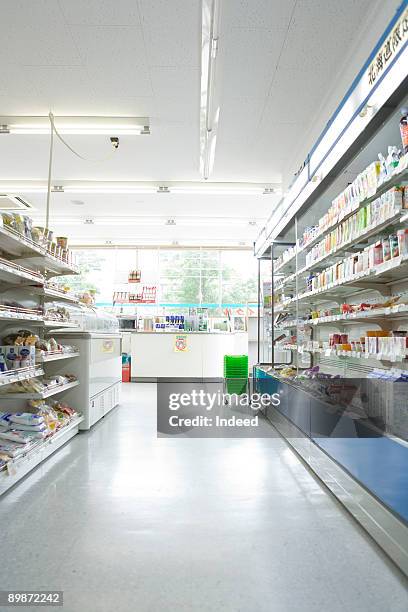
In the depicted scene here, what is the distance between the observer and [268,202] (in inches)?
369

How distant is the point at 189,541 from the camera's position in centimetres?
227

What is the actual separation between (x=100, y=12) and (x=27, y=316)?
283cm

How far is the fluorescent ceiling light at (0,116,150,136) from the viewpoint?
5.81 m

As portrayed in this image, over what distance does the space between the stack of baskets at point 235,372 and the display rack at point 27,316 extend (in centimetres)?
296

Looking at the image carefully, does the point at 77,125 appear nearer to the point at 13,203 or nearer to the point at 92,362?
the point at 92,362

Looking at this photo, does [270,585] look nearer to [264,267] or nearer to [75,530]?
[75,530]

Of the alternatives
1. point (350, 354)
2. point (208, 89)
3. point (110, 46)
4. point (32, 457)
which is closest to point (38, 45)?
point (110, 46)

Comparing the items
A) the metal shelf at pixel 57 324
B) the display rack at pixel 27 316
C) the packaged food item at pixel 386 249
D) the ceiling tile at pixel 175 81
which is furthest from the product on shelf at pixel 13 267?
the ceiling tile at pixel 175 81

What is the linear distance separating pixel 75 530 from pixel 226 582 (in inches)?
37.6

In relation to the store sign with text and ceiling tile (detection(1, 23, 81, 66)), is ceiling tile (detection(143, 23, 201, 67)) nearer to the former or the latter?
ceiling tile (detection(1, 23, 81, 66))

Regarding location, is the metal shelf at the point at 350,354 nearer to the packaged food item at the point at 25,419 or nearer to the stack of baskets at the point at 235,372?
the packaged food item at the point at 25,419

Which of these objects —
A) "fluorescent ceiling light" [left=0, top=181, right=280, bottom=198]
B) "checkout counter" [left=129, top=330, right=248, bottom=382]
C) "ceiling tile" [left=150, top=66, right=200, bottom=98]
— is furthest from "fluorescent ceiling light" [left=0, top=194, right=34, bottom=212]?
"ceiling tile" [left=150, top=66, right=200, bottom=98]

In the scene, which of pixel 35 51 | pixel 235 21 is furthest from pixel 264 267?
pixel 35 51

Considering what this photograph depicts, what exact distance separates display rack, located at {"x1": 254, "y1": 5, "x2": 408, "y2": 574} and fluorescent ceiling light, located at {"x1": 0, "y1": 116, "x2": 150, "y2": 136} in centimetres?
261
